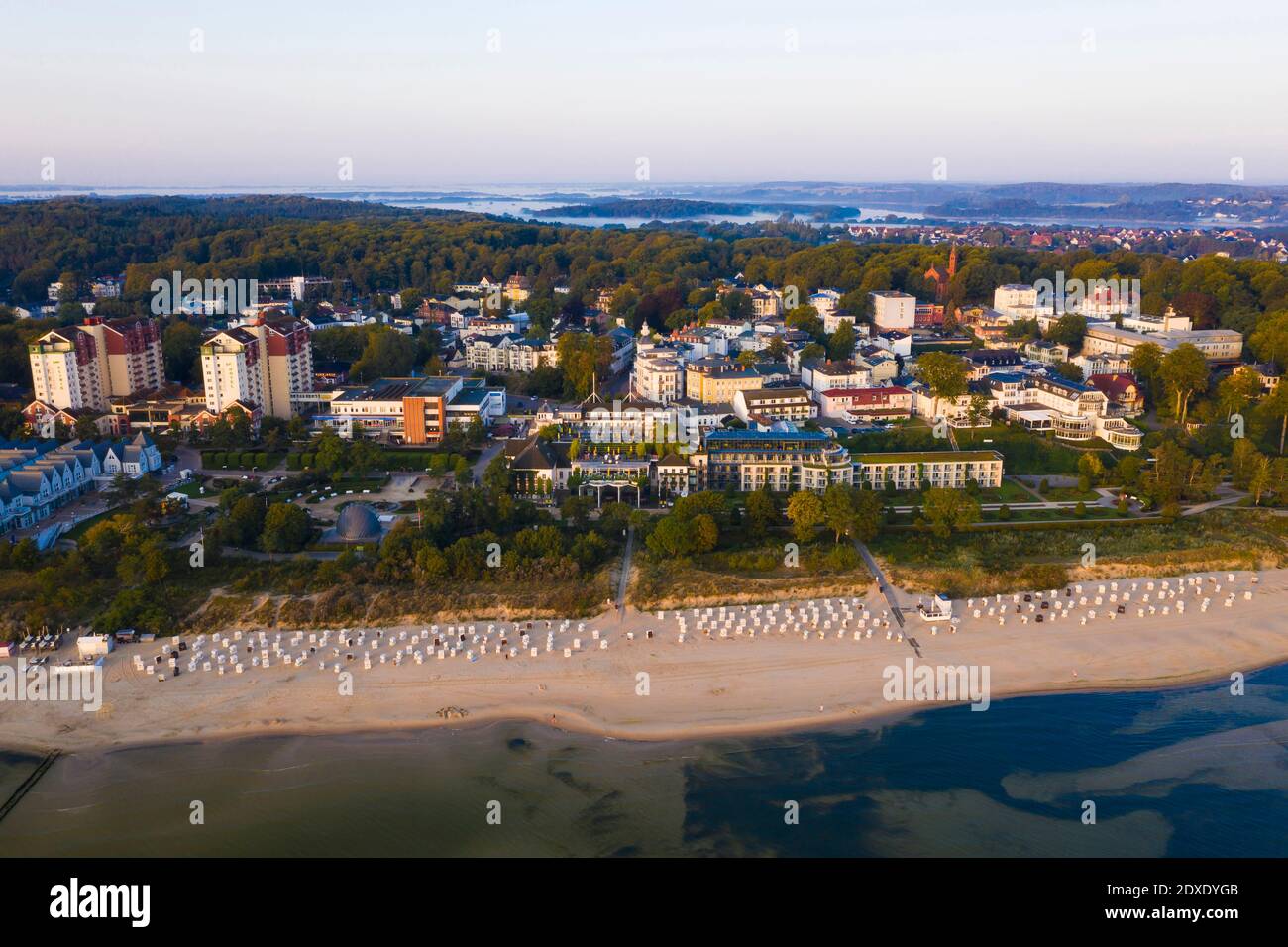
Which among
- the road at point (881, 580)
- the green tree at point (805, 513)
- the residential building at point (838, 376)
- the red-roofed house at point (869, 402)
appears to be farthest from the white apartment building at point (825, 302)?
the road at point (881, 580)

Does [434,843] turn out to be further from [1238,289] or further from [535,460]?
[1238,289]

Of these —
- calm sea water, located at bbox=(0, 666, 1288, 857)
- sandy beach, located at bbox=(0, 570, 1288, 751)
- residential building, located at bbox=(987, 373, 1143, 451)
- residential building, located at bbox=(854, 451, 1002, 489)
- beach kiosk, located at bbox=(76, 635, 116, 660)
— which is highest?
residential building, located at bbox=(987, 373, 1143, 451)

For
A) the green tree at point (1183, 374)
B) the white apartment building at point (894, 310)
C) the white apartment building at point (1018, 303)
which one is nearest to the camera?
the green tree at point (1183, 374)

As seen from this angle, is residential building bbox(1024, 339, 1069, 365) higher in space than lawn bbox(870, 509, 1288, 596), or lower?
higher

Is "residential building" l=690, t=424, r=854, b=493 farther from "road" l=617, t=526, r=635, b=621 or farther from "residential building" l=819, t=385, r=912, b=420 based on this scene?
"residential building" l=819, t=385, r=912, b=420

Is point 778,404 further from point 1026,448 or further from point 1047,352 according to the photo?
point 1047,352

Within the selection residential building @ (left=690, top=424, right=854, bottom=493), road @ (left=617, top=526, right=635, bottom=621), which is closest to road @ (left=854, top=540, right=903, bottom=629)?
residential building @ (left=690, top=424, right=854, bottom=493)

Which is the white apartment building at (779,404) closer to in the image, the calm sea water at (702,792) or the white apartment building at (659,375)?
the white apartment building at (659,375)

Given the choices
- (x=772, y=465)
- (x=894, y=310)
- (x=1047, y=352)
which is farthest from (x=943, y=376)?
(x=894, y=310)
